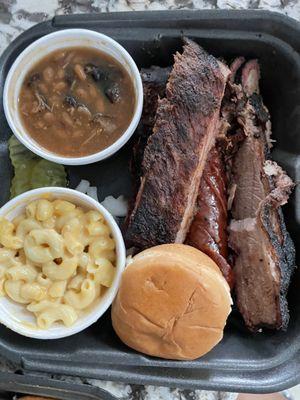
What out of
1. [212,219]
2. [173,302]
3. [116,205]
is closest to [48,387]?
[173,302]

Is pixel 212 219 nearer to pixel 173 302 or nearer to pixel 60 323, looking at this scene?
pixel 173 302

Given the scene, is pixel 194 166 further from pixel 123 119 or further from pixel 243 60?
pixel 243 60

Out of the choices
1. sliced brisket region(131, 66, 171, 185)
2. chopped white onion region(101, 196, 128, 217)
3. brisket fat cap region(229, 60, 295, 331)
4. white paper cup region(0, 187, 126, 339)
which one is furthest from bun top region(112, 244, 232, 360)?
sliced brisket region(131, 66, 171, 185)

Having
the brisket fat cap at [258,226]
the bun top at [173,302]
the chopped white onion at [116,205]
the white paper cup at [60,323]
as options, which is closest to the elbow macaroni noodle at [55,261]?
the white paper cup at [60,323]

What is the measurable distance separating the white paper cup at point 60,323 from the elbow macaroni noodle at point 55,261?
23 mm

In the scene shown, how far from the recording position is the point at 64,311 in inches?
88.5

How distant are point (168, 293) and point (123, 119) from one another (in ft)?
2.20

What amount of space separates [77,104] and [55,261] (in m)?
0.59

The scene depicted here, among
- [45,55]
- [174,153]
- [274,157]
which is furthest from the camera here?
[274,157]

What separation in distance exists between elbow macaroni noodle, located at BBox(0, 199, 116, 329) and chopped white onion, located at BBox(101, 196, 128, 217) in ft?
0.82

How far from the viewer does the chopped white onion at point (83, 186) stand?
2585 millimetres

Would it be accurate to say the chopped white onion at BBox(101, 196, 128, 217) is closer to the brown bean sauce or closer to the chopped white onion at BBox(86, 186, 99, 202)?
the chopped white onion at BBox(86, 186, 99, 202)

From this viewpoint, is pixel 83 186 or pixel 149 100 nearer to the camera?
pixel 149 100

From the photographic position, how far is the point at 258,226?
7.75 feet
